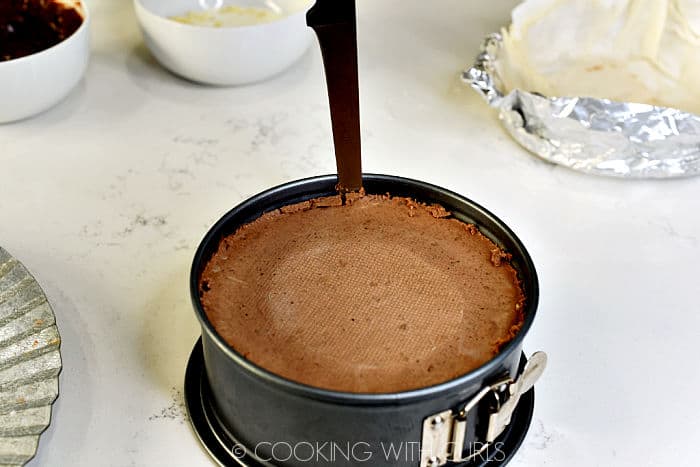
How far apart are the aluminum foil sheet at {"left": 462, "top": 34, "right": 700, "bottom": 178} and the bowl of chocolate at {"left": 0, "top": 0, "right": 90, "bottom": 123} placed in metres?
0.72

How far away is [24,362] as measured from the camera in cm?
94

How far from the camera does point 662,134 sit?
4.19 feet

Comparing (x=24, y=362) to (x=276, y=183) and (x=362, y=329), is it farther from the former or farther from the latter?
(x=276, y=183)

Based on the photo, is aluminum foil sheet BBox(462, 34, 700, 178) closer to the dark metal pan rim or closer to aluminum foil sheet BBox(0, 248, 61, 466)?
the dark metal pan rim

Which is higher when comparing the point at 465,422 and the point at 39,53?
the point at 39,53

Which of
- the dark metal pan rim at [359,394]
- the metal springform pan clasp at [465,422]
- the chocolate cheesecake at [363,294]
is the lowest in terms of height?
→ the metal springform pan clasp at [465,422]

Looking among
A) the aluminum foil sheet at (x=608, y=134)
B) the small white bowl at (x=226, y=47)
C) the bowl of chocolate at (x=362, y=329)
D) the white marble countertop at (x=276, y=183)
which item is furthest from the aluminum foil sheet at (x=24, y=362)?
the aluminum foil sheet at (x=608, y=134)

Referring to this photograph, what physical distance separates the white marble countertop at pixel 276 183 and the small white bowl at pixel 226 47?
0.15 feet

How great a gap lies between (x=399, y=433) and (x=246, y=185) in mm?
612

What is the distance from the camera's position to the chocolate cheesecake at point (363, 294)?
0.85 metres

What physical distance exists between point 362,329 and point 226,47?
2.44 feet

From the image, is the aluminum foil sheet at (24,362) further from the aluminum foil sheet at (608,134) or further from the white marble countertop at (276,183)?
the aluminum foil sheet at (608,134)

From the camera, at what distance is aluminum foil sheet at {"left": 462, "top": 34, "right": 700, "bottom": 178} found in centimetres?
128

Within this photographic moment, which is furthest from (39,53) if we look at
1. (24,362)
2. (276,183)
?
(24,362)
